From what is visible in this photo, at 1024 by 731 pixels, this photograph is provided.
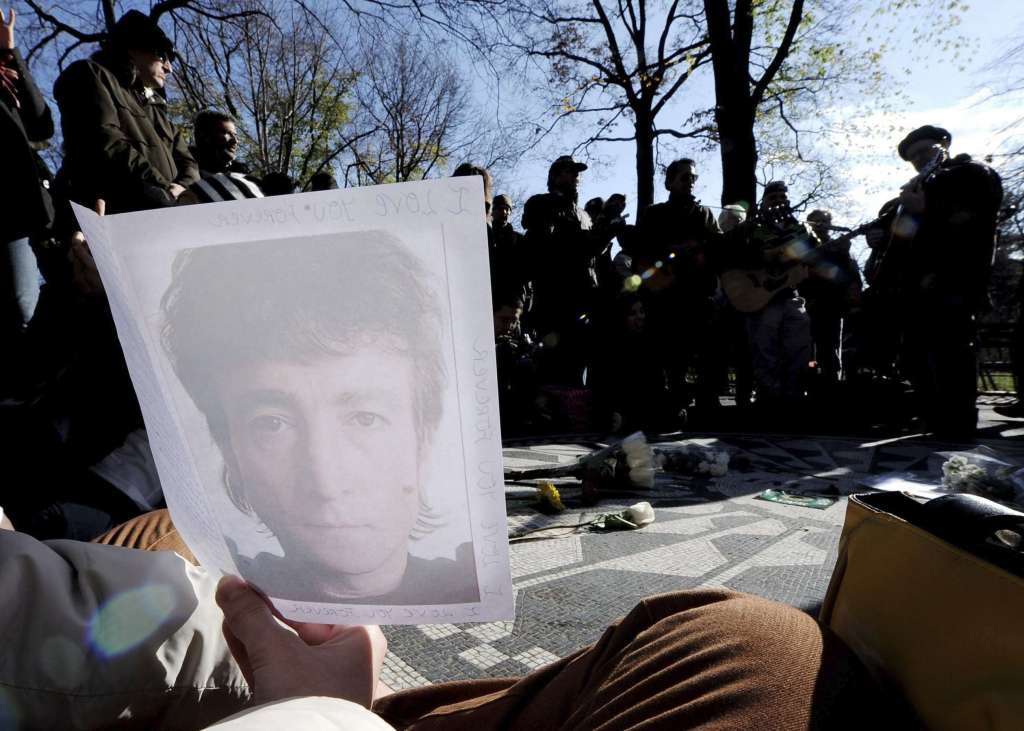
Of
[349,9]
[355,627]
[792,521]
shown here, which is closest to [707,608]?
[355,627]

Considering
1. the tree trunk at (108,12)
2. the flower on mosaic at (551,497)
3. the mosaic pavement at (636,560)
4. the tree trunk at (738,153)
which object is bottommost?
the mosaic pavement at (636,560)

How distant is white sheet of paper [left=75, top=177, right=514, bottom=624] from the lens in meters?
0.44

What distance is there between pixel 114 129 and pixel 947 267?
4366mm

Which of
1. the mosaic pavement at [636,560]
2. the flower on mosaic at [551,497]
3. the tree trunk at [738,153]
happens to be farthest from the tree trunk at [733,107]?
the flower on mosaic at [551,497]

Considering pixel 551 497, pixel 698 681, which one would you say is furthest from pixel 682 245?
pixel 698 681

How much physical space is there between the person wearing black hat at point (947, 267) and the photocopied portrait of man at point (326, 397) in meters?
4.07

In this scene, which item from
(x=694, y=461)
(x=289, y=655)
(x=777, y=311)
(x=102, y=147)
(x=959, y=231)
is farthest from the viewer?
(x=777, y=311)

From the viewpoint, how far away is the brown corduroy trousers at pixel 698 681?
0.41 m

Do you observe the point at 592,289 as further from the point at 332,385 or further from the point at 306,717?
the point at 306,717

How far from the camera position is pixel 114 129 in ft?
7.06

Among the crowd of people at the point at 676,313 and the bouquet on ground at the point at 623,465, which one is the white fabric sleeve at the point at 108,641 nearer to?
the bouquet on ground at the point at 623,465

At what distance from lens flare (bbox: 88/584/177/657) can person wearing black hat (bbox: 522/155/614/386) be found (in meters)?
4.04

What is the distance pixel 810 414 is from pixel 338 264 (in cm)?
434

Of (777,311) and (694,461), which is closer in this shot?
(694,461)
